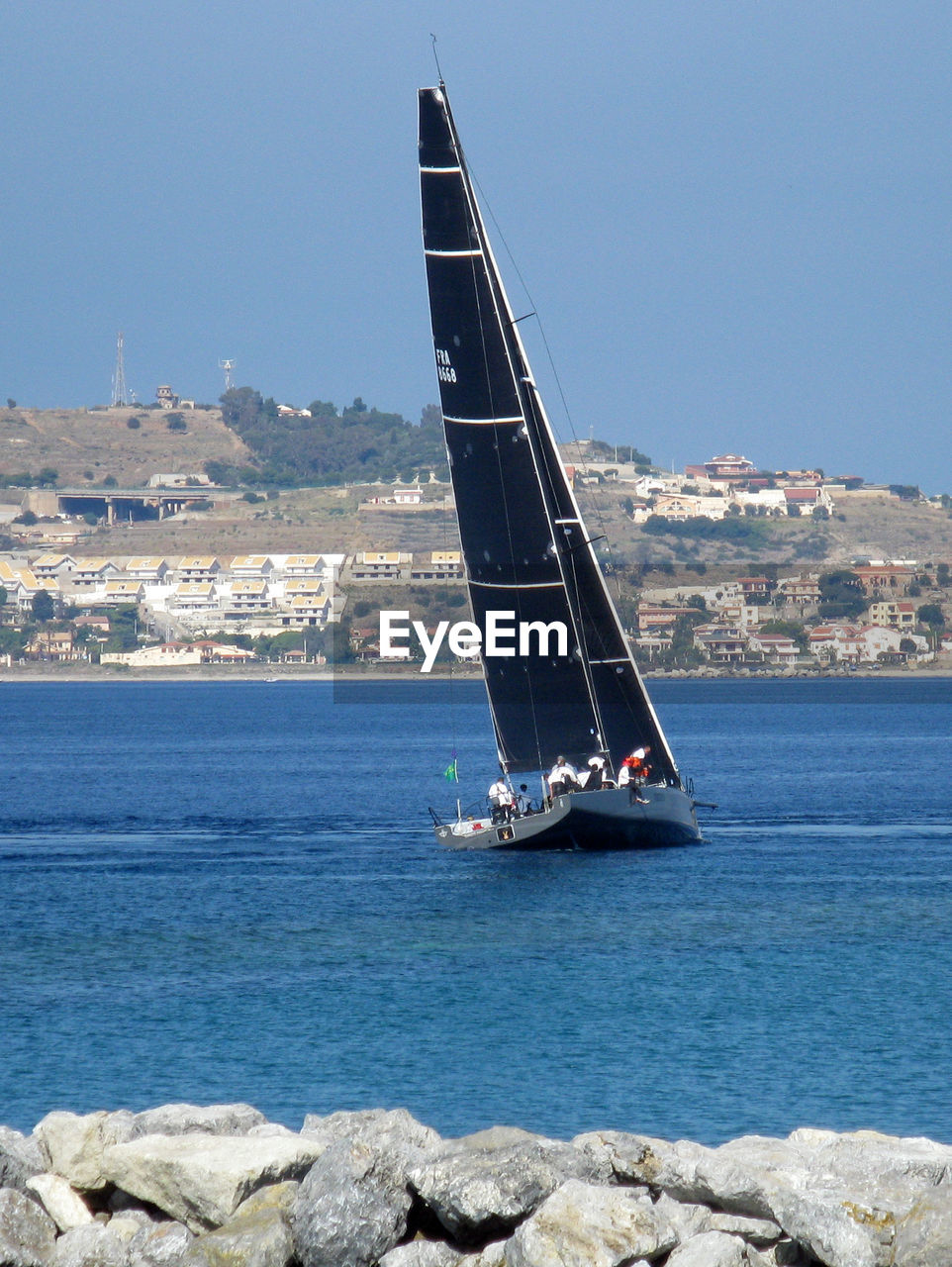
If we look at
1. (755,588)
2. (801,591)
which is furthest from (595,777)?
(801,591)

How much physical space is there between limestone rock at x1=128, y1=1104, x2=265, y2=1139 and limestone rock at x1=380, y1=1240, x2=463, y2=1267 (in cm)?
166

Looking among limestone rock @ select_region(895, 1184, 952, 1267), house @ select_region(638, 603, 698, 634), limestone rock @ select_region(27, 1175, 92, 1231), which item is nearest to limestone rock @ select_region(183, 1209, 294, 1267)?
limestone rock @ select_region(27, 1175, 92, 1231)

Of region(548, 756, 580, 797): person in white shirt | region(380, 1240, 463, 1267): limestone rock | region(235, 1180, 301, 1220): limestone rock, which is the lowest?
region(380, 1240, 463, 1267): limestone rock

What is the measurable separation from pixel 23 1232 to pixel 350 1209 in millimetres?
1767

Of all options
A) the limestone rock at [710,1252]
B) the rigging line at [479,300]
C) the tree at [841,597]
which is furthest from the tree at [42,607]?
the limestone rock at [710,1252]

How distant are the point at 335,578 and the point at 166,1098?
184228mm

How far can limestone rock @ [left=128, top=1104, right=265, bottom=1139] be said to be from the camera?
34.1 ft

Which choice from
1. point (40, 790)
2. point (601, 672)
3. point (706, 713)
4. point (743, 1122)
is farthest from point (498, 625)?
point (706, 713)

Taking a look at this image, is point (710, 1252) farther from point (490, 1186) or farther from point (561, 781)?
point (561, 781)

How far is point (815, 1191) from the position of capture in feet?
29.4

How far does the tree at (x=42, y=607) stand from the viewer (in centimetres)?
19438

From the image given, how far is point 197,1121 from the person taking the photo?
34.3ft

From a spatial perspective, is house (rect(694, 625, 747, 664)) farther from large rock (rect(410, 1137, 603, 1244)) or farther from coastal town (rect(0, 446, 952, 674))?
large rock (rect(410, 1137, 603, 1244))

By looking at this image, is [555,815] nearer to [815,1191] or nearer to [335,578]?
[815,1191]
